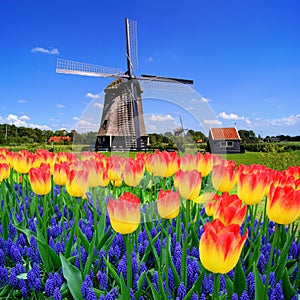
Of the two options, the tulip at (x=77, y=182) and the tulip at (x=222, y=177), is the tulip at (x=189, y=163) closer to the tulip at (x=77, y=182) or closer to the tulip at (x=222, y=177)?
the tulip at (x=222, y=177)

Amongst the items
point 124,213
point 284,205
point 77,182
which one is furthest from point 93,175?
point 284,205

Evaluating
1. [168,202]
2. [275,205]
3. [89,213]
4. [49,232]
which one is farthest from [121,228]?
[89,213]

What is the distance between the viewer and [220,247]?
1.16 meters

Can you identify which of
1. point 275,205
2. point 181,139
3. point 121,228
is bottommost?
point 121,228

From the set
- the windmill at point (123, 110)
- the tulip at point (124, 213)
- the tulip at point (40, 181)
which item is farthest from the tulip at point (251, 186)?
the windmill at point (123, 110)

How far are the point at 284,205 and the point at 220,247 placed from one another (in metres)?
0.62

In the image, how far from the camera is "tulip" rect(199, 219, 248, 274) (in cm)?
116

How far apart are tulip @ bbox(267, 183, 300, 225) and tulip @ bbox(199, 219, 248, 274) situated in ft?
1.74

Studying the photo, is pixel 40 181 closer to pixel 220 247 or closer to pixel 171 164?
pixel 171 164

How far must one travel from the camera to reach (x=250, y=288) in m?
1.99

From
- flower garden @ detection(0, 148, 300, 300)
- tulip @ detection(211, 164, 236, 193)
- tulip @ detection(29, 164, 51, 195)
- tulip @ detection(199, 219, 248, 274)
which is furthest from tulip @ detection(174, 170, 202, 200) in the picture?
tulip @ detection(29, 164, 51, 195)

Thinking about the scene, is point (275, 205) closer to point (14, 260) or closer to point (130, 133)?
point (14, 260)

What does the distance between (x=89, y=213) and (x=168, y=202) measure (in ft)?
6.49

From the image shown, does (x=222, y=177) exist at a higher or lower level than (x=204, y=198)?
higher
